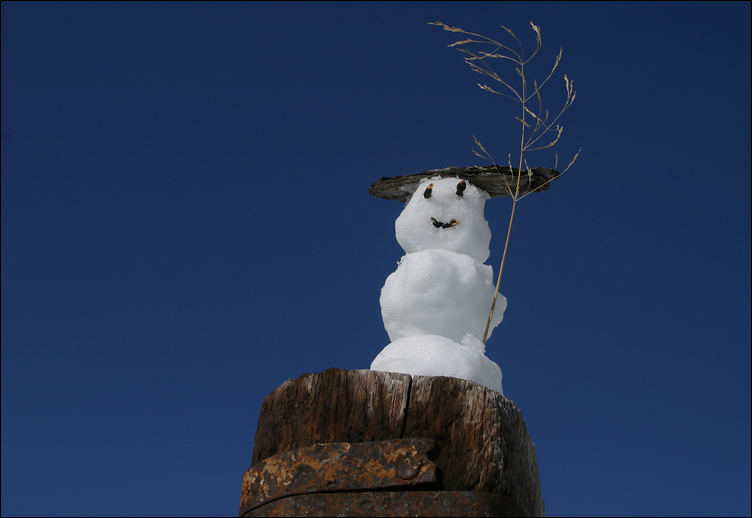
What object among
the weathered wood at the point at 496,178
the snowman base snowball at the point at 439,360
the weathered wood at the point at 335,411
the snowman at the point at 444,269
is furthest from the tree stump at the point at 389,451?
the weathered wood at the point at 496,178

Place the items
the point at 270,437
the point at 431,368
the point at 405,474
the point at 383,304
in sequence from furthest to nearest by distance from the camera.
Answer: the point at 383,304, the point at 431,368, the point at 270,437, the point at 405,474

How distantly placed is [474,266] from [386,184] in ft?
2.15

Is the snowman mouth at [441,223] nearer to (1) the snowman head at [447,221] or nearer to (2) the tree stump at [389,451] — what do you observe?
(1) the snowman head at [447,221]

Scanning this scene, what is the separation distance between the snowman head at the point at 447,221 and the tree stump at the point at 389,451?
50.7 inches

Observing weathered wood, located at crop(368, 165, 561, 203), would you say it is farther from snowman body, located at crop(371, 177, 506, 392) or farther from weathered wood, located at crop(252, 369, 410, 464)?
weathered wood, located at crop(252, 369, 410, 464)

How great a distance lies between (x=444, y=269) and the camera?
324cm

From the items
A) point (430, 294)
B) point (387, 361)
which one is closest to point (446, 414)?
point (387, 361)

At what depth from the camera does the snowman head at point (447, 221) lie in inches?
135

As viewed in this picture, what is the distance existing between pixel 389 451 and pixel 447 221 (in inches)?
62.9

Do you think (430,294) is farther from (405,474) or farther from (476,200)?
(405,474)

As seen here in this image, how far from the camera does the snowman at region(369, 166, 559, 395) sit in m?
2.97

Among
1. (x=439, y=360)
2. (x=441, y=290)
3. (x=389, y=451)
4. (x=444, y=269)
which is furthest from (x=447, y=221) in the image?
(x=389, y=451)

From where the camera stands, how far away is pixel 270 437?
2.29 m

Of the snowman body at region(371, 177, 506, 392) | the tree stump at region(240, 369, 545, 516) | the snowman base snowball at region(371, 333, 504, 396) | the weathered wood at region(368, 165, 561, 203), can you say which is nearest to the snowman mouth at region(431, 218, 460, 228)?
the snowman body at region(371, 177, 506, 392)
